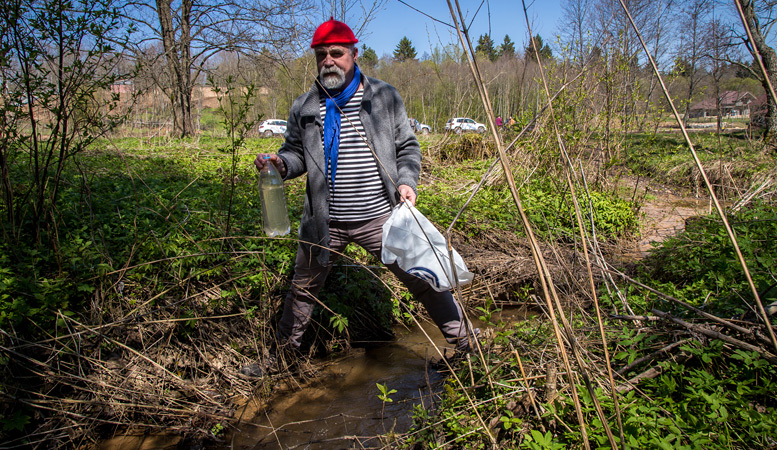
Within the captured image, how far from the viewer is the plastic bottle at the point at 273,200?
2.49m

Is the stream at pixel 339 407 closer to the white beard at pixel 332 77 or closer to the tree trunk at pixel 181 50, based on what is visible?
the white beard at pixel 332 77

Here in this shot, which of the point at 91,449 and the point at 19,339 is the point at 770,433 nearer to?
the point at 91,449

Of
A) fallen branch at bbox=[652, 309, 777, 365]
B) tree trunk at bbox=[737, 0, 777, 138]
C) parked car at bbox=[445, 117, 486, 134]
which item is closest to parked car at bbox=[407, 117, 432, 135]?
parked car at bbox=[445, 117, 486, 134]

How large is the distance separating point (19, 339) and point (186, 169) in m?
4.51

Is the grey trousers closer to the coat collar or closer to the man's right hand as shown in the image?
the man's right hand

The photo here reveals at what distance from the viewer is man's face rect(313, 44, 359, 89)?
230 centimetres

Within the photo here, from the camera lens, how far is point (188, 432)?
2.36 metres

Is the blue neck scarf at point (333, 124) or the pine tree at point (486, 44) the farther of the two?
the blue neck scarf at point (333, 124)

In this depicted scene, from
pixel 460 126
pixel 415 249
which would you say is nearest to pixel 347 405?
pixel 415 249

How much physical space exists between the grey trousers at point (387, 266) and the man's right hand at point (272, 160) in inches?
16.6

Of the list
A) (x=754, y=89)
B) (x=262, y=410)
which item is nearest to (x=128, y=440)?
(x=262, y=410)

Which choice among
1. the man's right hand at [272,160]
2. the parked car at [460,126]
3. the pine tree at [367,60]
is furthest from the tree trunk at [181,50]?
the man's right hand at [272,160]

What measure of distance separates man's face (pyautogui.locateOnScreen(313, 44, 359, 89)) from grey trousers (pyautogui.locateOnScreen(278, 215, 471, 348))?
2.59 ft

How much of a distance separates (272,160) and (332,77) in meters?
0.57
